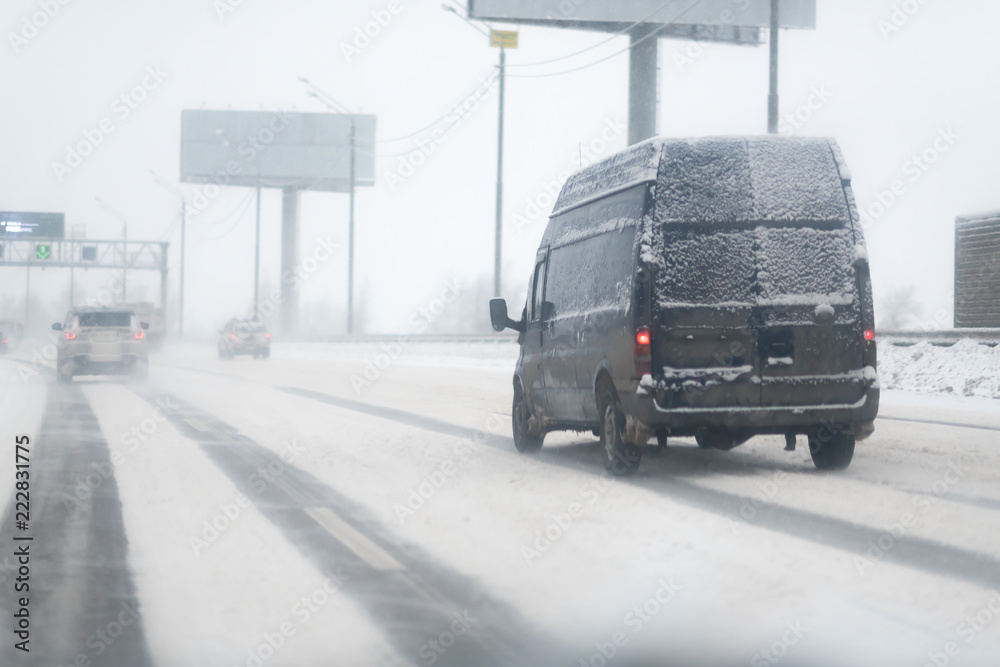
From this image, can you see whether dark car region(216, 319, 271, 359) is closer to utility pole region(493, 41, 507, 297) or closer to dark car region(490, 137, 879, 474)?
utility pole region(493, 41, 507, 297)

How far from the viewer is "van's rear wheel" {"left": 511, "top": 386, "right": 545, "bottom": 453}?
10.8 metres

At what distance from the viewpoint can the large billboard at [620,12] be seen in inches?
1695

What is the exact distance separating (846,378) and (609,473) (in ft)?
6.35

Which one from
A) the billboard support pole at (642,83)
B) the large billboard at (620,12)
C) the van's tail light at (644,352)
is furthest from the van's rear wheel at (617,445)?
the large billboard at (620,12)

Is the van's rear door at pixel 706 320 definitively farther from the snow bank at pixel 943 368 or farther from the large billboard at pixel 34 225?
the large billboard at pixel 34 225

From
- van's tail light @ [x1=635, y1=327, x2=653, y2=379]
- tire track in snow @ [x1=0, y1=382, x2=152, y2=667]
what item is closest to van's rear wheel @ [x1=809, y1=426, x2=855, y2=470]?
van's tail light @ [x1=635, y1=327, x2=653, y2=379]

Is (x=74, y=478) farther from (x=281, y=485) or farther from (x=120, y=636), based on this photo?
(x=120, y=636)

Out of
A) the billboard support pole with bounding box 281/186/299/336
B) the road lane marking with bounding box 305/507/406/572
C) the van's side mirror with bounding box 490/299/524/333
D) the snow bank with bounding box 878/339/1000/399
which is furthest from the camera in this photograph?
the billboard support pole with bounding box 281/186/299/336

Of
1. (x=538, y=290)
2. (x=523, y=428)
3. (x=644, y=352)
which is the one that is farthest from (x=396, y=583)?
(x=538, y=290)

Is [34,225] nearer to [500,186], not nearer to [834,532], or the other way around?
[500,186]

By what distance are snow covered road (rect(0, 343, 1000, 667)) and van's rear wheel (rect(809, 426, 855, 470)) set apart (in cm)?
16

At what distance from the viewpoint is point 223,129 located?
7588cm

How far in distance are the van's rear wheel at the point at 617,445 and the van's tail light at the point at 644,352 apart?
53 centimetres

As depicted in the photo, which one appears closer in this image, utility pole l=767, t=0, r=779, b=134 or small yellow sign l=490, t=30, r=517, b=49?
utility pole l=767, t=0, r=779, b=134
